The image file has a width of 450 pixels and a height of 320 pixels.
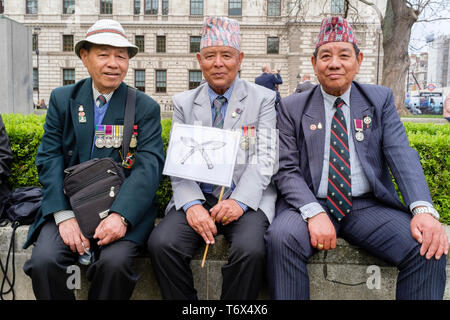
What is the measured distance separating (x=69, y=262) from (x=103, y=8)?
4777 cm

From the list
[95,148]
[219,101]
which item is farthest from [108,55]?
[219,101]

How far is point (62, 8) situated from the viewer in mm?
44906

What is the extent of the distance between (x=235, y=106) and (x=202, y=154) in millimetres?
588

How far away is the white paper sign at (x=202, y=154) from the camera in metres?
2.98

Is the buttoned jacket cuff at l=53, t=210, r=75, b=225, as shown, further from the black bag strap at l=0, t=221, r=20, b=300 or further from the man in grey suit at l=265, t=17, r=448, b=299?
the man in grey suit at l=265, t=17, r=448, b=299

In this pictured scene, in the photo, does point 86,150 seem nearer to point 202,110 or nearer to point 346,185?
point 202,110

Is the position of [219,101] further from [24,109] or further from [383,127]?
[24,109]

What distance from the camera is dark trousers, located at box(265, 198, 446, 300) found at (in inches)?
102

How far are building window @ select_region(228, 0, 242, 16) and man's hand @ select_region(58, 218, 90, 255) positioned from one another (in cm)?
4516

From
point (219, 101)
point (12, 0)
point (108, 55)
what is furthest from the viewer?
point (12, 0)

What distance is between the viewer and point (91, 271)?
8.86 feet

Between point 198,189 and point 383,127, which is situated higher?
point 383,127

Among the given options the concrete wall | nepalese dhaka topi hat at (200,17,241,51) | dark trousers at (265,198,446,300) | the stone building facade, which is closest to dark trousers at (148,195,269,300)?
dark trousers at (265,198,446,300)

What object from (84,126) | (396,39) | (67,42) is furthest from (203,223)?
(67,42)
